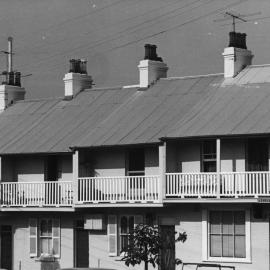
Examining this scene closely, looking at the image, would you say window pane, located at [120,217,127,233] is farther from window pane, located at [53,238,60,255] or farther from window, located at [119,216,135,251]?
window pane, located at [53,238,60,255]

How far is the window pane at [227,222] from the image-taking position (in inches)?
1400

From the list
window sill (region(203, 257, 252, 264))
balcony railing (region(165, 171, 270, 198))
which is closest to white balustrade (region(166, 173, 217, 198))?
balcony railing (region(165, 171, 270, 198))

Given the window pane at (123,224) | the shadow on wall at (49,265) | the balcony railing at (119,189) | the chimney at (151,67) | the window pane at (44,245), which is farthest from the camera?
the chimney at (151,67)

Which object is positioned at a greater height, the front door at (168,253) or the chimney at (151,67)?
the chimney at (151,67)

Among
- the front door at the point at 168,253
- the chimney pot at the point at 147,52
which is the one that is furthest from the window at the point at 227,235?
the chimney pot at the point at 147,52

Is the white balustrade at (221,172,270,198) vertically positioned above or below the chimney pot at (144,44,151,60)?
below

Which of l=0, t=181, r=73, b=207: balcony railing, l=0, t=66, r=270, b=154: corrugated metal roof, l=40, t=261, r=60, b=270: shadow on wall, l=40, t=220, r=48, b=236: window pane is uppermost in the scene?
l=0, t=66, r=270, b=154: corrugated metal roof

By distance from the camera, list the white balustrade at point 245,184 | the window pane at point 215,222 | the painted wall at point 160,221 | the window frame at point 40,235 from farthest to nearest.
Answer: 1. the window frame at point 40,235
2. the window pane at point 215,222
3. the painted wall at point 160,221
4. the white balustrade at point 245,184

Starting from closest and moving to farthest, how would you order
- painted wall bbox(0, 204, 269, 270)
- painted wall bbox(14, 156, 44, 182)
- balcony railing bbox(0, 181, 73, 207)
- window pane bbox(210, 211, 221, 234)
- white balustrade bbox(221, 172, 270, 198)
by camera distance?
white balustrade bbox(221, 172, 270, 198), painted wall bbox(0, 204, 269, 270), window pane bbox(210, 211, 221, 234), balcony railing bbox(0, 181, 73, 207), painted wall bbox(14, 156, 44, 182)

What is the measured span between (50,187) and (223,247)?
859 cm

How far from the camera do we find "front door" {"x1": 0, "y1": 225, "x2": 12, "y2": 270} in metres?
43.3

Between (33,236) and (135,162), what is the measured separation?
6096 millimetres

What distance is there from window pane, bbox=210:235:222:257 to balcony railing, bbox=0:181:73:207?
6.58 metres

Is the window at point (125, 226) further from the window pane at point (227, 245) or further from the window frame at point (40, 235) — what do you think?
the window pane at point (227, 245)
